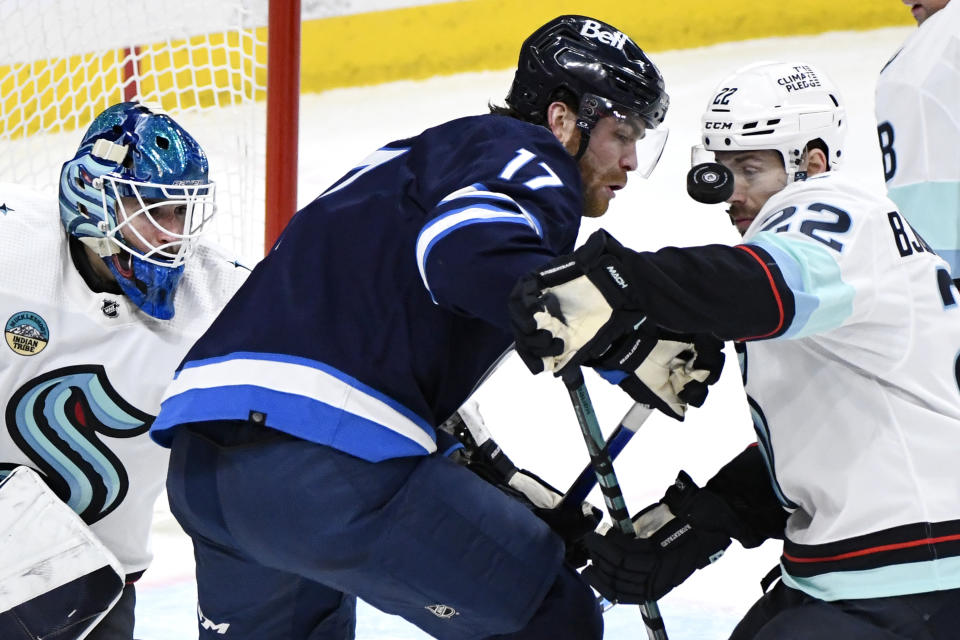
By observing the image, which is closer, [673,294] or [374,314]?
[673,294]

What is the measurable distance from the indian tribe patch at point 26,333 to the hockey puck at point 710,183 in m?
1.07

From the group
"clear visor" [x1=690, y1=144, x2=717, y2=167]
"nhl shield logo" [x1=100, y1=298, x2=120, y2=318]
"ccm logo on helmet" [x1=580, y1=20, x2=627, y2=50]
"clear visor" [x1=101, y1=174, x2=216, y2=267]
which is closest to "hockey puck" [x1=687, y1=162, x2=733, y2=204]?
"clear visor" [x1=690, y1=144, x2=717, y2=167]

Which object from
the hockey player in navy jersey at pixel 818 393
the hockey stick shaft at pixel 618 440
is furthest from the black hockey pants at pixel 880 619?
the hockey stick shaft at pixel 618 440

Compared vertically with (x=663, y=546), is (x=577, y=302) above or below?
above

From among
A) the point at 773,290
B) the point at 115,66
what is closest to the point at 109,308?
the point at 773,290

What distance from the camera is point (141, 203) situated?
2.17 m

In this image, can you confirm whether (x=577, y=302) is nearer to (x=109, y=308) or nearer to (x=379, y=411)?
(x=379, y=411)

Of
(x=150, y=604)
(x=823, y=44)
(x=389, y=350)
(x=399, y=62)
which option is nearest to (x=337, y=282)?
(x=389, y=350)

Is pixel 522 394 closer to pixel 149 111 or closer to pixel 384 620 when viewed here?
pixel 384 620

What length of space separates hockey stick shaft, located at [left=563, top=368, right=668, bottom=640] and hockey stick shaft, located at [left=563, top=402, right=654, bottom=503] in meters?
0.03

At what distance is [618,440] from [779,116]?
52 cm

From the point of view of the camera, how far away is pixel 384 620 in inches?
108

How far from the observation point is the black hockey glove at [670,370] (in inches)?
57.1

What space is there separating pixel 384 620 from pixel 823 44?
3957 millimetres
